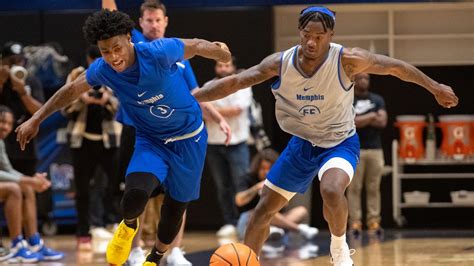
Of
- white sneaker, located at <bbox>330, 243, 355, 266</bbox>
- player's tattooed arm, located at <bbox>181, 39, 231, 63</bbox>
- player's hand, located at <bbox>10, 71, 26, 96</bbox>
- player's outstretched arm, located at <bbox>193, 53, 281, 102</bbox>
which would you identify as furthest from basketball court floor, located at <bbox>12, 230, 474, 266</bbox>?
player's tattooed arm, located at <bbox>181, 39, 231, 63</bbox>

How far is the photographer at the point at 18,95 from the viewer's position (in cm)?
1004

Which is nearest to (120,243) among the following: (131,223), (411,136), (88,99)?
(131,223)

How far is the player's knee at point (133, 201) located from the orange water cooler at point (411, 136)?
288 inches

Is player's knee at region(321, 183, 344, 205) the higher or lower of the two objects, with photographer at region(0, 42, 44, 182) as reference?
lower

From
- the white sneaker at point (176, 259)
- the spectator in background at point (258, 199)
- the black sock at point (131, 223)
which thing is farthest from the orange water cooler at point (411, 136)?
the black sock at point (131, 223)

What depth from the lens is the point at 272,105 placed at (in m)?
12.8

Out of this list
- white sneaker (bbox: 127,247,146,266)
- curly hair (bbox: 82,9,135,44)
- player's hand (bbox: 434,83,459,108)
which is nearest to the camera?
curly hair (bbox: 82,9,135,44)

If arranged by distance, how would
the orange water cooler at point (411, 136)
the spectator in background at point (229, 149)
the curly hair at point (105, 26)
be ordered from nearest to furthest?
→ the curly hair at point (105, 26) < the spectator in background at point (229, 149) < the orange water cooler at point (411, 136)

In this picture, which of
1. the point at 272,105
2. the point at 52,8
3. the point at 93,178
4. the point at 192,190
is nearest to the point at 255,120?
the point at 272,105

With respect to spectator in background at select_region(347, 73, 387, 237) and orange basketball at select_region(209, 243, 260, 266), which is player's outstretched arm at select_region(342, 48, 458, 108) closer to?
orange basketball at select_region(209, 243, 260, 266)

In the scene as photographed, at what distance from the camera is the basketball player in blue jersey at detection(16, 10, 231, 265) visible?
6.48 metres

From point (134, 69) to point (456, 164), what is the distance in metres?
7.91

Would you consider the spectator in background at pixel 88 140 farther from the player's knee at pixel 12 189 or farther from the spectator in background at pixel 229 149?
the spectator in background at pixel 229 149

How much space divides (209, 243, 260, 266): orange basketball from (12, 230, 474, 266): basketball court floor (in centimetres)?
221
